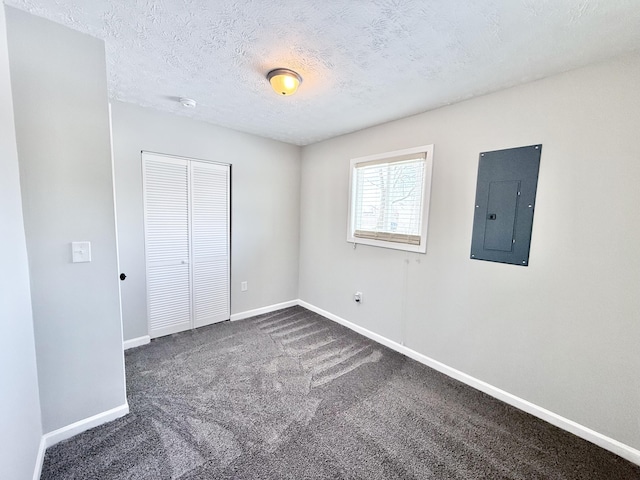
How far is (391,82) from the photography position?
1.99 meters

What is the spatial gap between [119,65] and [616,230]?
3.50m

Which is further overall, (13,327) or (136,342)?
(136,342)

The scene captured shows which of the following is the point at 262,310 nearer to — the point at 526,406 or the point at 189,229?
the point at 189,229

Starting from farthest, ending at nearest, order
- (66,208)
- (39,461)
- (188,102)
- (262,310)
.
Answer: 1. (262,310)
2. (188,102)
3. (66,208)
4. (39,461)

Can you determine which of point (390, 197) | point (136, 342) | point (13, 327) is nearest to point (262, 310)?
point (136, 342)

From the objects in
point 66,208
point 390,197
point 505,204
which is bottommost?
point 66,208

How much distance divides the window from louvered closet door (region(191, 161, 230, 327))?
1.63m

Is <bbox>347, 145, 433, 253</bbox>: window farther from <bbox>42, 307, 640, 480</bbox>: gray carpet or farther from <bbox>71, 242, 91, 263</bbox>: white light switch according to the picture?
<bbox>71, 242, 91, 263</bbox>: white light switch

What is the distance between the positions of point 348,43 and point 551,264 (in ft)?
6.64

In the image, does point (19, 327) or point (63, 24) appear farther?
point (63, 24)

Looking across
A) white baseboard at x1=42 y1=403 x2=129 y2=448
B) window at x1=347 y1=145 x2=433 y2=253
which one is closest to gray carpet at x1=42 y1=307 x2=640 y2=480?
white baseboard at x1=42 y1=403 x2=129 y2=448

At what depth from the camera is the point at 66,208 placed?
1594 mm

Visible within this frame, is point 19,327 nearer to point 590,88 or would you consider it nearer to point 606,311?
point 606,311

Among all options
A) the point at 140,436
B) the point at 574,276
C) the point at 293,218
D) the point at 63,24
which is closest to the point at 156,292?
the point at 140,436
